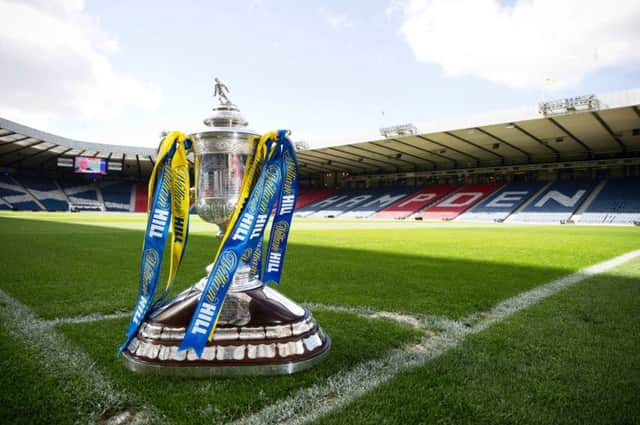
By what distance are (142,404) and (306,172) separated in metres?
48.0

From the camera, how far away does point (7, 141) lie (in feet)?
109

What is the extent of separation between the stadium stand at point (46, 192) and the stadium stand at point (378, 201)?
34.3 m

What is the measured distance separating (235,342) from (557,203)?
32.7m

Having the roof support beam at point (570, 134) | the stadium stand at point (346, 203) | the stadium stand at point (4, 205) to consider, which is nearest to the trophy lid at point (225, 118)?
the roof support beam at point (570, 134)

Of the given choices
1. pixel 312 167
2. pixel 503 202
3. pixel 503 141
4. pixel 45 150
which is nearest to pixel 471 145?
pixel 503 141

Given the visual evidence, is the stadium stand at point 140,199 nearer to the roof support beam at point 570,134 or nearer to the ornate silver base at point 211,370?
the roof support beam at point 570,134

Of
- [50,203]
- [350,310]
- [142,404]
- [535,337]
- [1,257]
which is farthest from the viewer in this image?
[50,203]

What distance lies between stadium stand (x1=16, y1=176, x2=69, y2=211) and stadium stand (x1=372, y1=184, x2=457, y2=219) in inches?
1482

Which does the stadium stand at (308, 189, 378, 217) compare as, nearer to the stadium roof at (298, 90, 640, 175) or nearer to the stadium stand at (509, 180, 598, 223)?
the stadium roof at (298, 90, 640, 175)

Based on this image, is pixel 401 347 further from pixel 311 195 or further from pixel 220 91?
pixel 311 195

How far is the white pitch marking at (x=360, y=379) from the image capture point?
70.4 inches

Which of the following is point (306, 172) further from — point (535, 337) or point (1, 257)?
point (535, 337)

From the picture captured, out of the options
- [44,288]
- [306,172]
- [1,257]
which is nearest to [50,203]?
[306,172]

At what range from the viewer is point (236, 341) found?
229 centimetres
